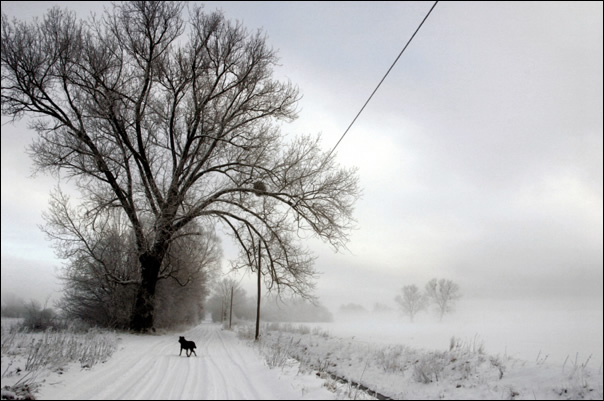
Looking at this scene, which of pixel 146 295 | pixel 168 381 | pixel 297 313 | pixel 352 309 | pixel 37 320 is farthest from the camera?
pixel 352 309

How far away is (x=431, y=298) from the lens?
51.4 metres

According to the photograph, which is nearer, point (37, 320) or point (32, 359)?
point (32, 359)

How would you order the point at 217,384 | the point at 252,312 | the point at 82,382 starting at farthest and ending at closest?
the point at 252,312, the point at 217,384, the point at 82,382

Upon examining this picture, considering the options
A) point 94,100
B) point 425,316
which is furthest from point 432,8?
point 425,316

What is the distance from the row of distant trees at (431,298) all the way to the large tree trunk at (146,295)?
4685 centimetres

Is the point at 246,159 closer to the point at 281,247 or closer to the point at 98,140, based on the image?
the point at 281,247

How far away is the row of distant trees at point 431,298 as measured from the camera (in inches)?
1916

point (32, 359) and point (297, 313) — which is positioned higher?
point (32, 359)

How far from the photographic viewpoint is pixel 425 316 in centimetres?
5812

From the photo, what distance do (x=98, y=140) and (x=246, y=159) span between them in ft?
19.5

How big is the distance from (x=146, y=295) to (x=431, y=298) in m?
49.0

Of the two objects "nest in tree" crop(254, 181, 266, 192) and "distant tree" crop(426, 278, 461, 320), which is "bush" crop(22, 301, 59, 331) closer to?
"nest in tree" crop(254, 181, 266, 192)

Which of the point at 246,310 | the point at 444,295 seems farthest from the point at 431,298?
the point at 246,310

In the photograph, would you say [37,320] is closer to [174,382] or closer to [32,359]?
[32,359]
